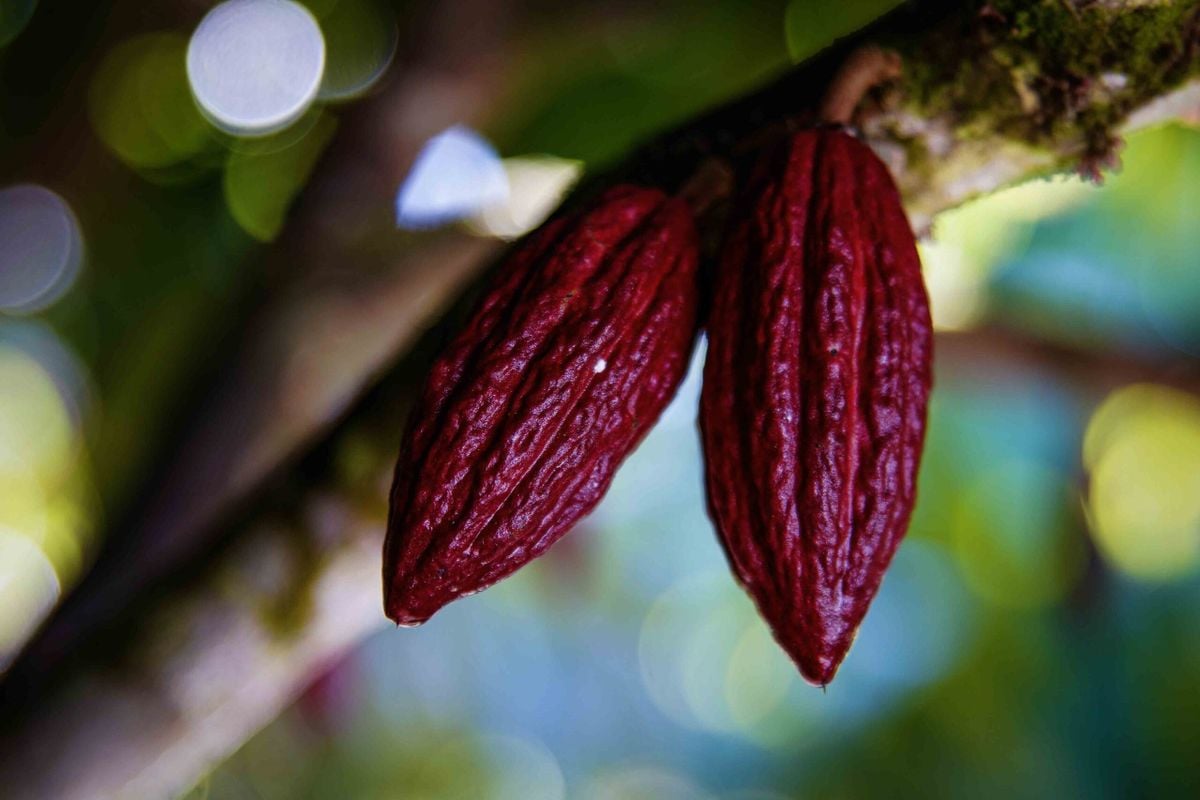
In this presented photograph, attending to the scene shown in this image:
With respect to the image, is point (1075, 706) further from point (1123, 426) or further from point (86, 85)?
point (86, 85)

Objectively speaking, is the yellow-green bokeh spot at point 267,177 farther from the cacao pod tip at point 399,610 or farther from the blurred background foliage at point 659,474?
the cacao pod tip at point 399,610

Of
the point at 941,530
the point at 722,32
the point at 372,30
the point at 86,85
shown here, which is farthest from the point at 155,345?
the point at 941,530

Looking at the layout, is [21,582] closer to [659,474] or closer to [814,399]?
[659,474]

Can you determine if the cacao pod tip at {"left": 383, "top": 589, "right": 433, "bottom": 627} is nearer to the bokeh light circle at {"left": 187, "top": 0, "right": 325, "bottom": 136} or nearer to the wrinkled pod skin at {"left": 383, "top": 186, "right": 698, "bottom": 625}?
the wrinkled pod skin at {"left": 383, "top": 186, "right": 698, "bottom": 625}

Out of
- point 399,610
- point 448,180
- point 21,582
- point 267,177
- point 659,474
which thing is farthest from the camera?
point 659,474

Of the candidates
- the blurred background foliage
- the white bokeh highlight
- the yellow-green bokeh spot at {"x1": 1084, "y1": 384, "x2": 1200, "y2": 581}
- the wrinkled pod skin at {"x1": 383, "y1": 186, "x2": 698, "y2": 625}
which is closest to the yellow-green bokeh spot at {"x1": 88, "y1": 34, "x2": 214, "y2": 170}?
the blurred background foliage

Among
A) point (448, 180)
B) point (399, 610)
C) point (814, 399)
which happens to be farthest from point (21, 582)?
point (814, 399)
